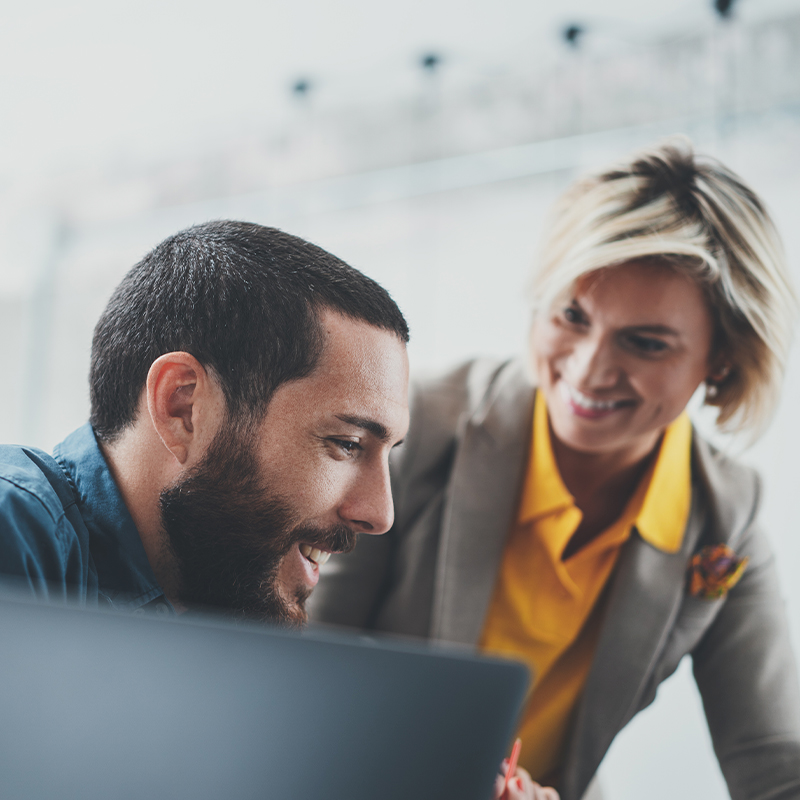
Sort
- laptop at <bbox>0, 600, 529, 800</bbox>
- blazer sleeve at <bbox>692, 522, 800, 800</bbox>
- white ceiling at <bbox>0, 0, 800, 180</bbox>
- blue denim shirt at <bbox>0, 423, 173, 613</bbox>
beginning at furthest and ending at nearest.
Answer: white ceiling at <bbox>0, 0, 800, 180</bbox> < blazer sleeve at <bbox>692, 522, 800, 800</bbox> < blue denim shirt at <bbox>0, 423, 173, 613</bbox> < laptop at <bbox>0, 600, 529, 800</bbox>

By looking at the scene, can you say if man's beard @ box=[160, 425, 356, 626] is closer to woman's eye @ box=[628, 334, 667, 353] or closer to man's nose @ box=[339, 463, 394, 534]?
man's nose @ box=[339, 463, 394, 534]

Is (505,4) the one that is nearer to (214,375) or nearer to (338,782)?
(214,375)

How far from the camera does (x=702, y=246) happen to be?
1.21 m

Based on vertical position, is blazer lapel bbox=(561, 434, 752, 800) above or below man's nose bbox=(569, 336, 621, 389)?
below

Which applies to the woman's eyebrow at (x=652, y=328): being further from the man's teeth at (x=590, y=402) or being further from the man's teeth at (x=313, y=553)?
the man's teeth at (x=313, y=553)

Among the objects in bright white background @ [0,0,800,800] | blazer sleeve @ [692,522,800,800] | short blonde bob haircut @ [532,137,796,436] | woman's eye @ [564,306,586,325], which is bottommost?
blazer sleeve @ [692,522,800,800]

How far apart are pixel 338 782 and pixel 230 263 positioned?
1.82 feet

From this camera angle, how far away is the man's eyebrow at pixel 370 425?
77cm

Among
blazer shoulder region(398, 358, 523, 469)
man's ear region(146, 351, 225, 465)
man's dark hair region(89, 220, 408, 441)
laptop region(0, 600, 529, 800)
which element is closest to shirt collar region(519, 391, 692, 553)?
blazer shoulder region(398, 358, 523, 469)

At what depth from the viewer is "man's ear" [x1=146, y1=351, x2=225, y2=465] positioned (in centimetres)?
74

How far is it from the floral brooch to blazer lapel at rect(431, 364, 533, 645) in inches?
12.2

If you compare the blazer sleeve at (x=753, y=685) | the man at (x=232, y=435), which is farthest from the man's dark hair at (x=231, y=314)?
the blazer sleeve at (x=753, y=685)

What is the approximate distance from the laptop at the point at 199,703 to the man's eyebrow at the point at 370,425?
43cm

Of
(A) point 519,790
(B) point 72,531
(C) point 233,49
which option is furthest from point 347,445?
(C) point 233,49
